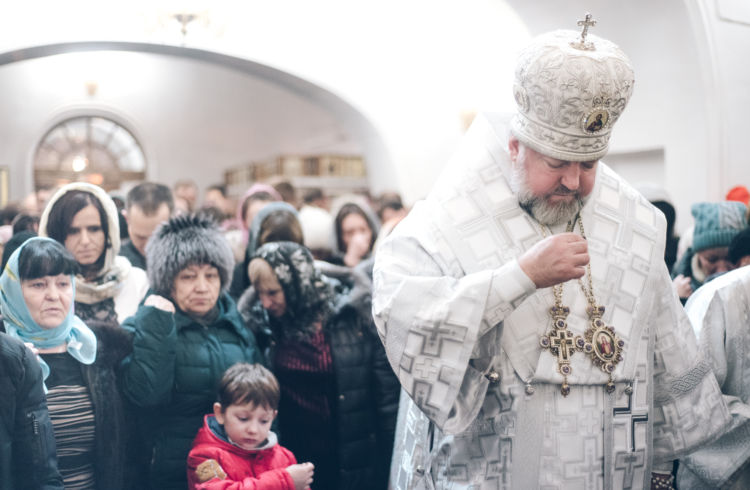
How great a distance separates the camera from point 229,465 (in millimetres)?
2867

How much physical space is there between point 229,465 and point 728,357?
170 cm

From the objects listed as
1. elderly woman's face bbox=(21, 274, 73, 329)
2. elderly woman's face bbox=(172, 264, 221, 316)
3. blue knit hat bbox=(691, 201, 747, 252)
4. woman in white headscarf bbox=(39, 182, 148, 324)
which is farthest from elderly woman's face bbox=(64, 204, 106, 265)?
blue knit hat bbox=(691, 201, 747, 252)

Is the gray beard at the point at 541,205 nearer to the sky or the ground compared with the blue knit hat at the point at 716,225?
nearer to the sky

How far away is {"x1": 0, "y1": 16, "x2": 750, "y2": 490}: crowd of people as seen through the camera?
2.28m

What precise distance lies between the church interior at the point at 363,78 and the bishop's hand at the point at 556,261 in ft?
19.2

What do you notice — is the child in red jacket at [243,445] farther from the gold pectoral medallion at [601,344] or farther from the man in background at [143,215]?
the man in background at [143,215]

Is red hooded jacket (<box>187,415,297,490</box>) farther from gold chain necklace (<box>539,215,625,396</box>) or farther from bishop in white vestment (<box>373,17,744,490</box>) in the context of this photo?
gold chain necklace (<box>539,215,625,396</box>)

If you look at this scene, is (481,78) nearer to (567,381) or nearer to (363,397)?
(363,397)

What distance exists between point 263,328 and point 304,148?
42.5ft

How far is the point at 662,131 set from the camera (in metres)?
7.98

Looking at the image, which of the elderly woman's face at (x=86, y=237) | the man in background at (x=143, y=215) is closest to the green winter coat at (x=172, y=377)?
the elderly woman's face at (x=86, y=237)

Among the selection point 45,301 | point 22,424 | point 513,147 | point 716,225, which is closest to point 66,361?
point 45,301

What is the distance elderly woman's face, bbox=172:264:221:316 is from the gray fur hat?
0.02 metres

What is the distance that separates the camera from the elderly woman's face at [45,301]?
2709mm
